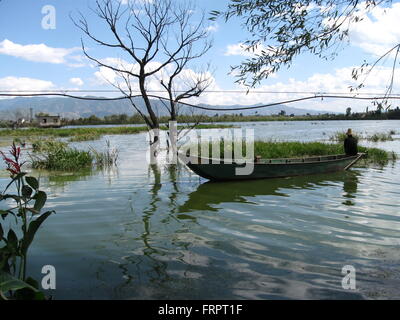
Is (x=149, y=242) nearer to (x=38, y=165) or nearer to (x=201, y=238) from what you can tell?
(x=201, y=238)

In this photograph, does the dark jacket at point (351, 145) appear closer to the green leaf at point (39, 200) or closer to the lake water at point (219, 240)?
the lake water at point (219, 240)

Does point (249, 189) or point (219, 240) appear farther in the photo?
point (249, 189)

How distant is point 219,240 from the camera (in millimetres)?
6109

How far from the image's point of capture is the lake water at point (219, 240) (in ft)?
14.4

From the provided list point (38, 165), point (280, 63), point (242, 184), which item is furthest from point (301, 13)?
point (38, 165)

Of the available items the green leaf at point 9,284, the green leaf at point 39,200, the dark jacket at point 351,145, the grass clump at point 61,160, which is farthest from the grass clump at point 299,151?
the green leaf at point 9,284

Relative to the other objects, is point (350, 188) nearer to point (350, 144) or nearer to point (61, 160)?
point (350, 144)

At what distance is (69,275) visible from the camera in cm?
476

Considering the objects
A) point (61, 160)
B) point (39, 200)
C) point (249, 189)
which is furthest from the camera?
point (61, 160)

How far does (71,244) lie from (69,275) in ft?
4.24

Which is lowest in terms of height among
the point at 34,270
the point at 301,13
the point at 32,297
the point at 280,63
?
the point at 34,270

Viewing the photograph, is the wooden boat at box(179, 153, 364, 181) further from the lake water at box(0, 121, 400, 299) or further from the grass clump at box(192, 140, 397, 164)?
the grass clump at box(192, 140, 397, 164)

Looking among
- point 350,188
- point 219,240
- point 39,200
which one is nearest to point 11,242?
point 39,200

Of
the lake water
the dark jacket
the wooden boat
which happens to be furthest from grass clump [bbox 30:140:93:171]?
the dark jacket
